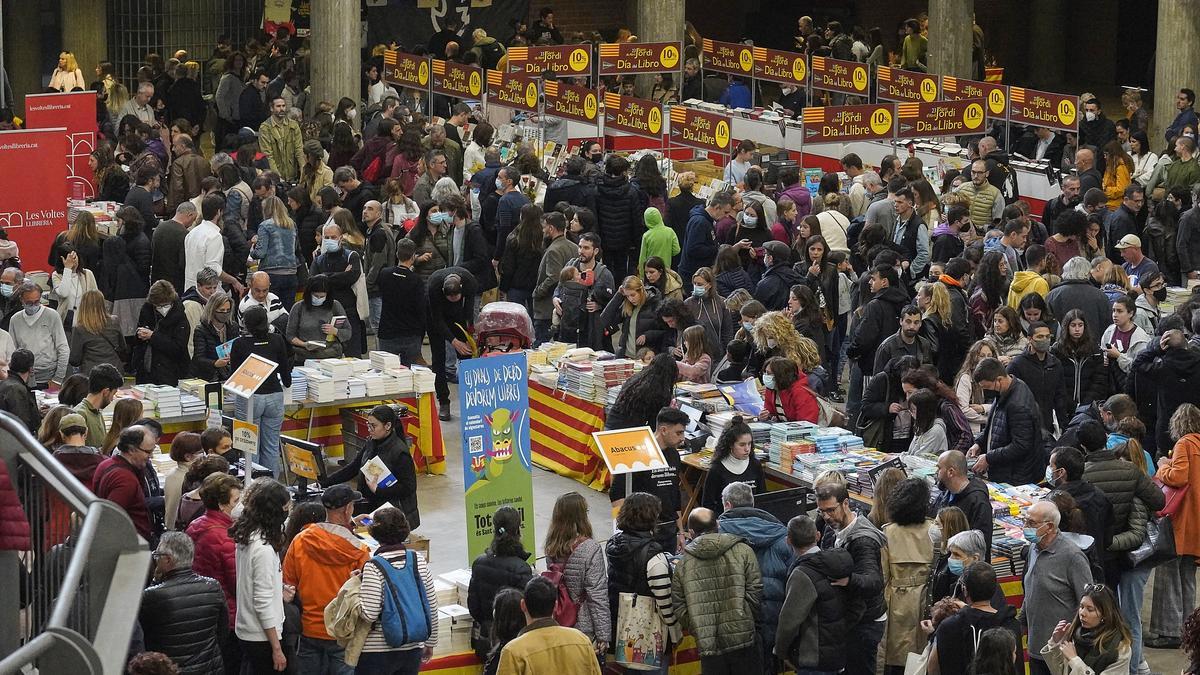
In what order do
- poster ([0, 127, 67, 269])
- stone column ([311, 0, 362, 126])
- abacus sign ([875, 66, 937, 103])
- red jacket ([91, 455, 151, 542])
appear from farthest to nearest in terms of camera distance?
stone column ([311, 0, 362, 126]) → abacus sign ([875, 66, 937, 103]) → poster ([0, 127, 67, 269]) → red jacket ([91, 455, 151, 542])

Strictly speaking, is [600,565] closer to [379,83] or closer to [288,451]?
[288,451]

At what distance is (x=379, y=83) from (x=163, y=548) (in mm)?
16098

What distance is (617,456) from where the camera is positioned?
362 inches

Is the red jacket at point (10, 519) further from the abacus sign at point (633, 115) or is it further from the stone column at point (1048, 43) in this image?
the stone column at point (1048, 43)

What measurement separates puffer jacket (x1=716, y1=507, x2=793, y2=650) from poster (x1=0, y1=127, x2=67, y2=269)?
8.55 meters

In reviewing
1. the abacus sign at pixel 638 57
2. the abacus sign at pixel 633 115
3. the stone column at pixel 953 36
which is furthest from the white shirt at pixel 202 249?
the stone column at pixel 953 36

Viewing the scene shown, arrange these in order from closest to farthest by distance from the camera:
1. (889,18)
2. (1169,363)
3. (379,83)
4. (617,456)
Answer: (617,456)
(1169,363)
(379,83)
(889,18)

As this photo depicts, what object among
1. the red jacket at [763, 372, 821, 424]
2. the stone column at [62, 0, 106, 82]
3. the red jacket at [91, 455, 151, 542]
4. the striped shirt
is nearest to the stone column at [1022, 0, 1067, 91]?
the stone column at [62, 0, 106, 82]

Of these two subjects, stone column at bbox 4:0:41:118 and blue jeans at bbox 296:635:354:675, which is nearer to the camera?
blue jeans at bbox 296:635:354:675

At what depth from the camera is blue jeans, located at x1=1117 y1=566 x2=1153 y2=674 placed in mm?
9094

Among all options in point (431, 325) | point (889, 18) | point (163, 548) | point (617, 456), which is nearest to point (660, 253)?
point (431, 325)

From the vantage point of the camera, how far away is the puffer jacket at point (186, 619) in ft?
23.7

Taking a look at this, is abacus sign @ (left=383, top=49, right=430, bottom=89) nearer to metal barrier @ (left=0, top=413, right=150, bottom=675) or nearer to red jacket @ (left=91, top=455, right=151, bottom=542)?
red jacket @ (left=91, top=455, right=151, bottom=542)

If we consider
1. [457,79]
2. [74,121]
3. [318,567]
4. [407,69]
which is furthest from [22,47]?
[318,567]
